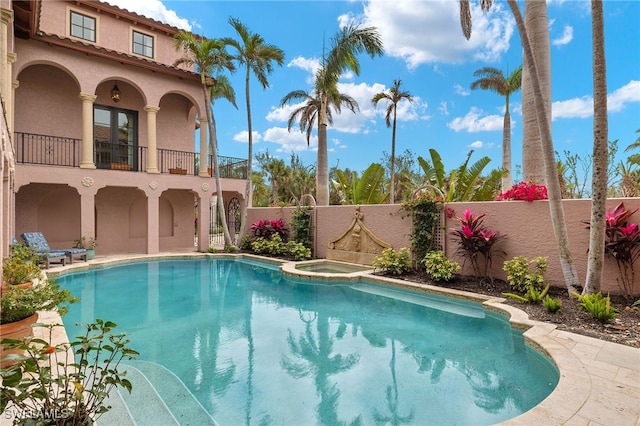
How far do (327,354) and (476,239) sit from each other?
18.2 ft

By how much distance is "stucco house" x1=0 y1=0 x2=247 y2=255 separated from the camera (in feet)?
Result: 45.1

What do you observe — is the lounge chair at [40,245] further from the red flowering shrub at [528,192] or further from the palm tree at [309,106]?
the red flowering shrub at [528,192]

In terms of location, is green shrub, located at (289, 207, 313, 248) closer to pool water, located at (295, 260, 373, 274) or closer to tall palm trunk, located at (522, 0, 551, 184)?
pool water, located at (295, 260, 373, 274)

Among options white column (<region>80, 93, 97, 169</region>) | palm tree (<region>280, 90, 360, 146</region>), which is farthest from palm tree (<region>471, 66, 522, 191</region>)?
white column (<region>80, 93, 97, 169</region>)

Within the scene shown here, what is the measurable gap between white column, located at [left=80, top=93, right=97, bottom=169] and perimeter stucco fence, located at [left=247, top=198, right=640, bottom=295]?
37.3ft

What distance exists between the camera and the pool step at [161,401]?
372cm

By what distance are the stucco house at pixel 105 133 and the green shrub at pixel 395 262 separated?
10.2 m

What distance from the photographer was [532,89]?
8219 mm

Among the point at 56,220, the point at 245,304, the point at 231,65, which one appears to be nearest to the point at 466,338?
the point at 245,304

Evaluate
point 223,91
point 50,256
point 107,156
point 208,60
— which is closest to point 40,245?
point 50,256

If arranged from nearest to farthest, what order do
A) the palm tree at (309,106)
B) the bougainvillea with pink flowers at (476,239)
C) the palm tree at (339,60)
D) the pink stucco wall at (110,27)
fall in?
the bougainvillea with pink flowers at (476,239)
the palm tree at (339,60)
the pink stucco wall at (110,27)
the palm tree at (309,106)

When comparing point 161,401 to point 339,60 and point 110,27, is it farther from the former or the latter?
point 110,27

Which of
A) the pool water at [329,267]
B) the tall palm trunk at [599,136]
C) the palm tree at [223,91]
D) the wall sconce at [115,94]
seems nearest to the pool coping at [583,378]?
the tall palm trunk at [599,136]

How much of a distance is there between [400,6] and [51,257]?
47.8 ft
